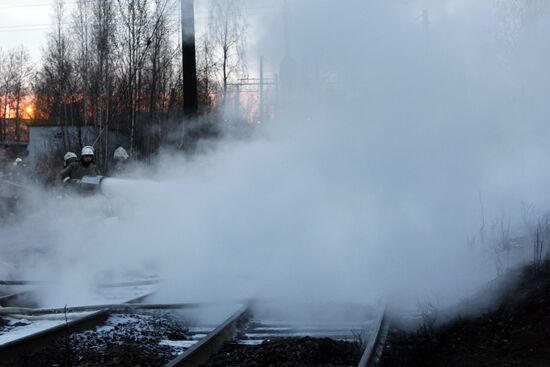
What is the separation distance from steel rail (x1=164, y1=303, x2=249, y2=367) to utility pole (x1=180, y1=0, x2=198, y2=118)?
23.4ft

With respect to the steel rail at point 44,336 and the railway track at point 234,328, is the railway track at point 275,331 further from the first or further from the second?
the steel rail at point 44,336

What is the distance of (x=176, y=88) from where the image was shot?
30406 millimetres

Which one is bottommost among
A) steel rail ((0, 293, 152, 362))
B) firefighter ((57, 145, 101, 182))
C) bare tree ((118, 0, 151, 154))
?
steel rail ((0, 293, 152, 362))

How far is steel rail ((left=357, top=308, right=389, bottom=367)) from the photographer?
195 inches

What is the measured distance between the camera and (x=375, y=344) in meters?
5.43

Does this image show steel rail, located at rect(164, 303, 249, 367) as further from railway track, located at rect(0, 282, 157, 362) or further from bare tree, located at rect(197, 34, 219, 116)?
bare tree, located at rect(197, 34, 219, 116)

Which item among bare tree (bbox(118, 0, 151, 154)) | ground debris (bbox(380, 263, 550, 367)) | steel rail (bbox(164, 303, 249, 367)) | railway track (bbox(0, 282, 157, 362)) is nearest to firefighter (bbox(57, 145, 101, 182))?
railway track (bbox(0, 282, 157, 362))

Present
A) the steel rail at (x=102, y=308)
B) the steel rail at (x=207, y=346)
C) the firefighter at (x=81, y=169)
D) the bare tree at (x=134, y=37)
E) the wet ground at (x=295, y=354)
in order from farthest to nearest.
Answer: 1. the bare tree at (x=134, y=37)
2. the firefighter at (x=81, y=169)
3. the steel rail at (x=102, y=308)
4. the wet ground at (x=295, y=354)
5. the steel rail at (x=207, y=346)

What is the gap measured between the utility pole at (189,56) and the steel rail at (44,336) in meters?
6.74

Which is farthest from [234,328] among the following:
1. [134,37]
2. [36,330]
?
[134,37]

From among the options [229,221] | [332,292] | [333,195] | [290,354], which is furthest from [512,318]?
[229,221]

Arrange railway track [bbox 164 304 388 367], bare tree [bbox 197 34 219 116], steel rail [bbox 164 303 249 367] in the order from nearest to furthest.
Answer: steel rail [bbox 164 303 249 367], railway track [bbox 164 304 388 367], bare tree [bbox 197 34 219 116]

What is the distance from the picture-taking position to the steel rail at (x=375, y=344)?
496 cm

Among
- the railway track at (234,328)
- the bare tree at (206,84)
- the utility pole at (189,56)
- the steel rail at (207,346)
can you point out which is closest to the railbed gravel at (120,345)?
the railway track at (234,328)
